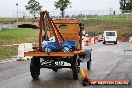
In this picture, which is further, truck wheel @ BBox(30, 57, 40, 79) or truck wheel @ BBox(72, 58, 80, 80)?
truck wheel @ BBox(30, 57, 40, 79)

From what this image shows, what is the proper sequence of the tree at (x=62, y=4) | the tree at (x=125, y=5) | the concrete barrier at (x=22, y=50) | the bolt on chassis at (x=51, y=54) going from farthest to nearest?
the tree at (x=62, y=4) < the tree at (x=125, y=5) < the concrete barrier at (x=22, y=50) < the bolt on chassis at (x=51, y=54)

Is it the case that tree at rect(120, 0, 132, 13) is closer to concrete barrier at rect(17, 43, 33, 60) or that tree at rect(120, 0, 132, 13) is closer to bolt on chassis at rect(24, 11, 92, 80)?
concrete barrier at rect(17, 43, 33, 60)

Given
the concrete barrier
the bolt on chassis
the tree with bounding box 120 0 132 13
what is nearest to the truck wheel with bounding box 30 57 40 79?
the bolt on chassis

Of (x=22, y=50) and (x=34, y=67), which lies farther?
(x=22, y=50)

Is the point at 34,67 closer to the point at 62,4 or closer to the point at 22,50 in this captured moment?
the point at 22,50

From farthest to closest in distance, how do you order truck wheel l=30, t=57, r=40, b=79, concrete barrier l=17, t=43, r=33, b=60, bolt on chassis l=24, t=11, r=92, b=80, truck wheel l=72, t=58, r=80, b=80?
concrete barrier l=17, t=43, r=33, b=60
truck wheel l=30, t=57, r=40, b=79
truck wheel l=72, t=58, r=80, b=80
bolt on chassis l=24, t=11, r=92, b=80

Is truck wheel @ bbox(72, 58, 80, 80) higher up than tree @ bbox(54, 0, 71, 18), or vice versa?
tree @ bbox(54, 0, 71, 18)

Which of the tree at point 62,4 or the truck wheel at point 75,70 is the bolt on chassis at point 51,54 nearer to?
the truck wheel at point 75,70

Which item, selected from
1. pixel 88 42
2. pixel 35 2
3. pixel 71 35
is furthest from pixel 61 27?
pixel 35 2

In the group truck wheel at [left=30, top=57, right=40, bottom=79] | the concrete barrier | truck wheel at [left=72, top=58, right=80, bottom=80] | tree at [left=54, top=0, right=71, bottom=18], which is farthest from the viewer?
tree at [left=54, top=0, right=71, bottom=18]

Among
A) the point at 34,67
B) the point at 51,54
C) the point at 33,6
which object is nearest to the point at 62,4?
the point at 33,6

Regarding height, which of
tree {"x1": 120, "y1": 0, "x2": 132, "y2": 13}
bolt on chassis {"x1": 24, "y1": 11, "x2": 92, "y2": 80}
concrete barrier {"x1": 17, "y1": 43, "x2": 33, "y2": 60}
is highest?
tree {"x1": 120, "y1": 0, "x2": 132, "y2": 13}

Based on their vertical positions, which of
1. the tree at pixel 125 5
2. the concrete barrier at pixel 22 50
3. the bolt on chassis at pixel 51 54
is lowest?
the concrete barrier at pixel 22 50

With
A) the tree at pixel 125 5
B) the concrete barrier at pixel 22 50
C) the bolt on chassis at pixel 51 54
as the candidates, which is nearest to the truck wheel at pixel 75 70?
the bolt on chassis at pixel 51 54
